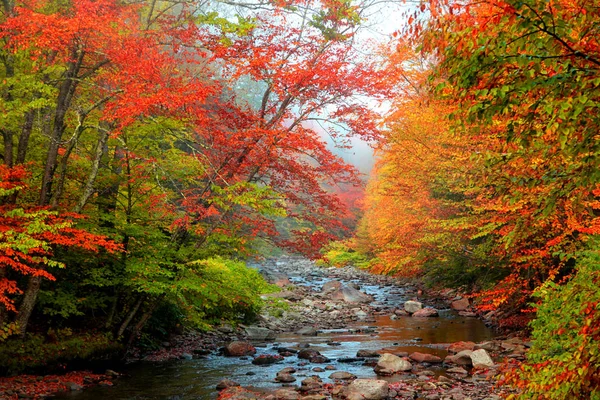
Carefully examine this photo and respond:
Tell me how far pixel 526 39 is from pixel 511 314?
1306cm

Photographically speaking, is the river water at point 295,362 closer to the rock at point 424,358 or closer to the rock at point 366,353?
the rock at point 366,353

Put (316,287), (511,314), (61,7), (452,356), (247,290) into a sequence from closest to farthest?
(61,7)
(452,356)
(247,290)
(511,314)
(316,287)

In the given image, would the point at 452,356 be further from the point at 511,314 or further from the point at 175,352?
the point at 175,352

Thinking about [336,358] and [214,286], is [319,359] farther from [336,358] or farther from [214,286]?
[214,286]

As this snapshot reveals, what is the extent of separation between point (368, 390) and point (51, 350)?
6937 mm

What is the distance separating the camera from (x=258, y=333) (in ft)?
55.5

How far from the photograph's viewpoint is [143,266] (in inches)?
448

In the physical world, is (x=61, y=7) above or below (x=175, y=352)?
above

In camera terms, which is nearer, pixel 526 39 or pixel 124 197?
pixel 526 39

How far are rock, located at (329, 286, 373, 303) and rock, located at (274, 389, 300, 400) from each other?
1405 cm

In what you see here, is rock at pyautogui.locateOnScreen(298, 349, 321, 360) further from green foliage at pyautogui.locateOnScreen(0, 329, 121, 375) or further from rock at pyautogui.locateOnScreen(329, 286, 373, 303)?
rock at pyautogui.locateOnScreen(329, 286, 373, 303)

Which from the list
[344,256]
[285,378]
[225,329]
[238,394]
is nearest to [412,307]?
[225,329]

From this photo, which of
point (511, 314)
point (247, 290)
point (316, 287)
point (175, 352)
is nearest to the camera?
point (247, 290)

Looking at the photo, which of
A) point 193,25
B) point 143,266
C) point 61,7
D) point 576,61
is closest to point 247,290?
point 143,266
